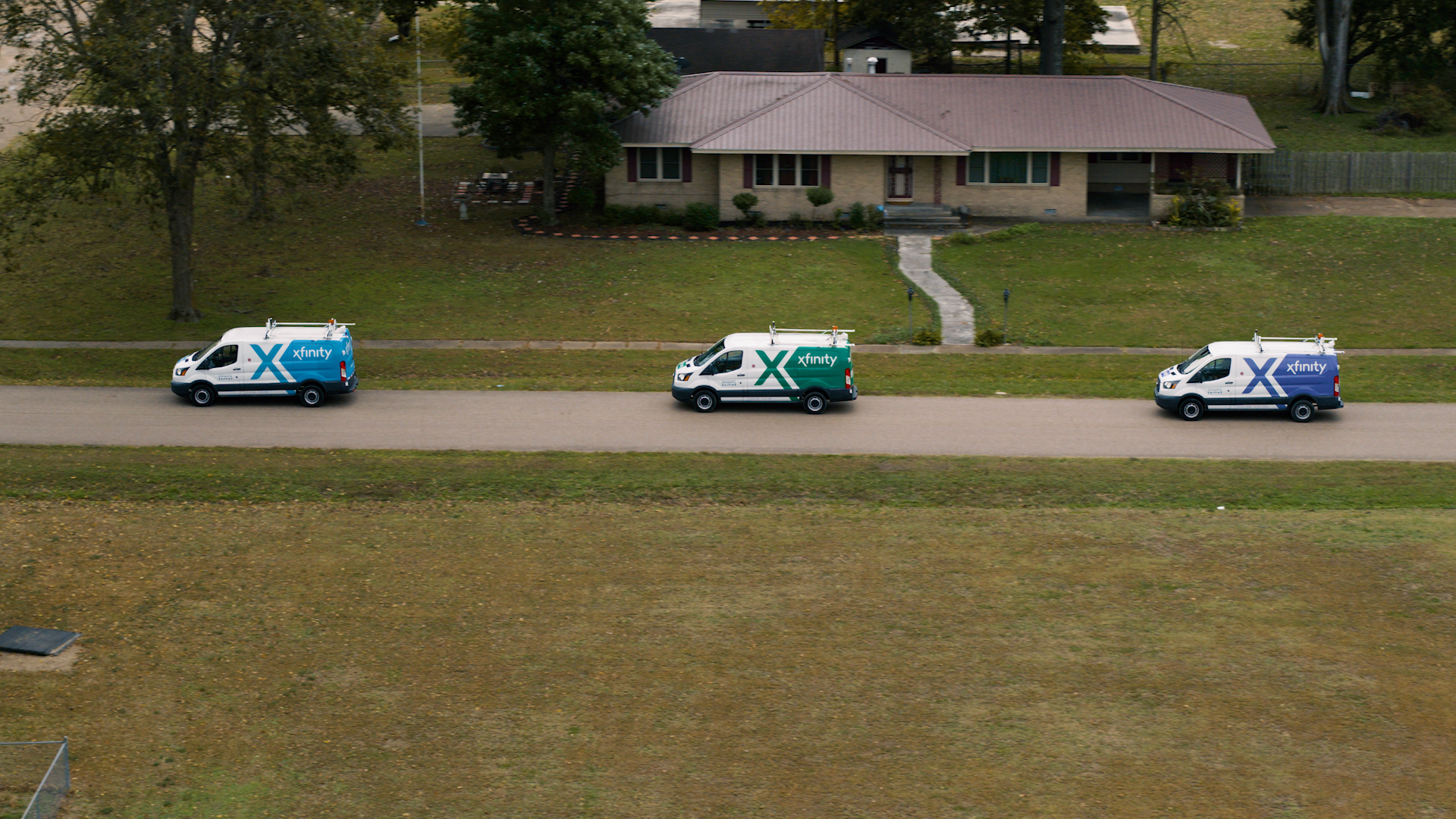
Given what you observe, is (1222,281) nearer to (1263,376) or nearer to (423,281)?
(1263,376)

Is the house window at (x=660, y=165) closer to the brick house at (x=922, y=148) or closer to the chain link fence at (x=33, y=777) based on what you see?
the brick house at (x=922, y=148)

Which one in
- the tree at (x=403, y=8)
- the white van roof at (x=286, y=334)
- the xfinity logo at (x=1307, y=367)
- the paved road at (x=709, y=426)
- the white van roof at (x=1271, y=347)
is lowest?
the paved road at (x=709, y=426)

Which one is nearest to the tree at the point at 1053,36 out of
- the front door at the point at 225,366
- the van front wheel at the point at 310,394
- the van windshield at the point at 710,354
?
the van windshield at the point at 710,354

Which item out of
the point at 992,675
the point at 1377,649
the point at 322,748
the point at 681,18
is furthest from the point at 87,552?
the point at 681,18

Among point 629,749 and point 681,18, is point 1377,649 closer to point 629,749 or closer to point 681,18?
point 629,749

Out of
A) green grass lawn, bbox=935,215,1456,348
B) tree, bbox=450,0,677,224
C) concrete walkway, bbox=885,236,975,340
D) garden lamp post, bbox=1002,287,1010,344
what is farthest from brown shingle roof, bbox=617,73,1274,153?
garden lamp post, bbox=1002,287,1010,344

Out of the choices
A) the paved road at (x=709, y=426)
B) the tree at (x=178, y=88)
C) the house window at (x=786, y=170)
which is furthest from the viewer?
the house window at (x=786, y=170)
